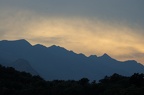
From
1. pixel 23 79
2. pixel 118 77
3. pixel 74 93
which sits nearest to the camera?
pixel 74 93

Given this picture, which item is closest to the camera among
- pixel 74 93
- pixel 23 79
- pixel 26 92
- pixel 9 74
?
pixel 74 93

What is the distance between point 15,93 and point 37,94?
168 inches

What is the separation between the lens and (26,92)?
50.5 meters

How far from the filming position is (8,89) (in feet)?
174

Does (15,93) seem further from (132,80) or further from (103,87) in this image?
(132,80)

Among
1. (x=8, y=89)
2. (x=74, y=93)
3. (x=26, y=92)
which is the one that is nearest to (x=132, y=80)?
(x=74, y=93)

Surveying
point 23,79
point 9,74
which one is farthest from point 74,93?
point 9,74

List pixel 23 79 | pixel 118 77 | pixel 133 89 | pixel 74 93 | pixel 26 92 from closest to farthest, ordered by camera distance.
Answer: pixel 133 89 < pixel 74 93 < pixel 26 92 < pixel 118 77 < pixel 23 79

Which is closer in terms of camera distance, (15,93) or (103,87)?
(103,87)

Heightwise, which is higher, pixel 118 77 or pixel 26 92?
pixel 118 77

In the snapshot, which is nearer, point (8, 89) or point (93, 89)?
point (93, 89)

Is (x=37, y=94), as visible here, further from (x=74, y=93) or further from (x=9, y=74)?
(x=9, y=74)

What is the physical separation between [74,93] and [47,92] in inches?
179

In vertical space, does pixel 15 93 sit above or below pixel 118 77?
below
